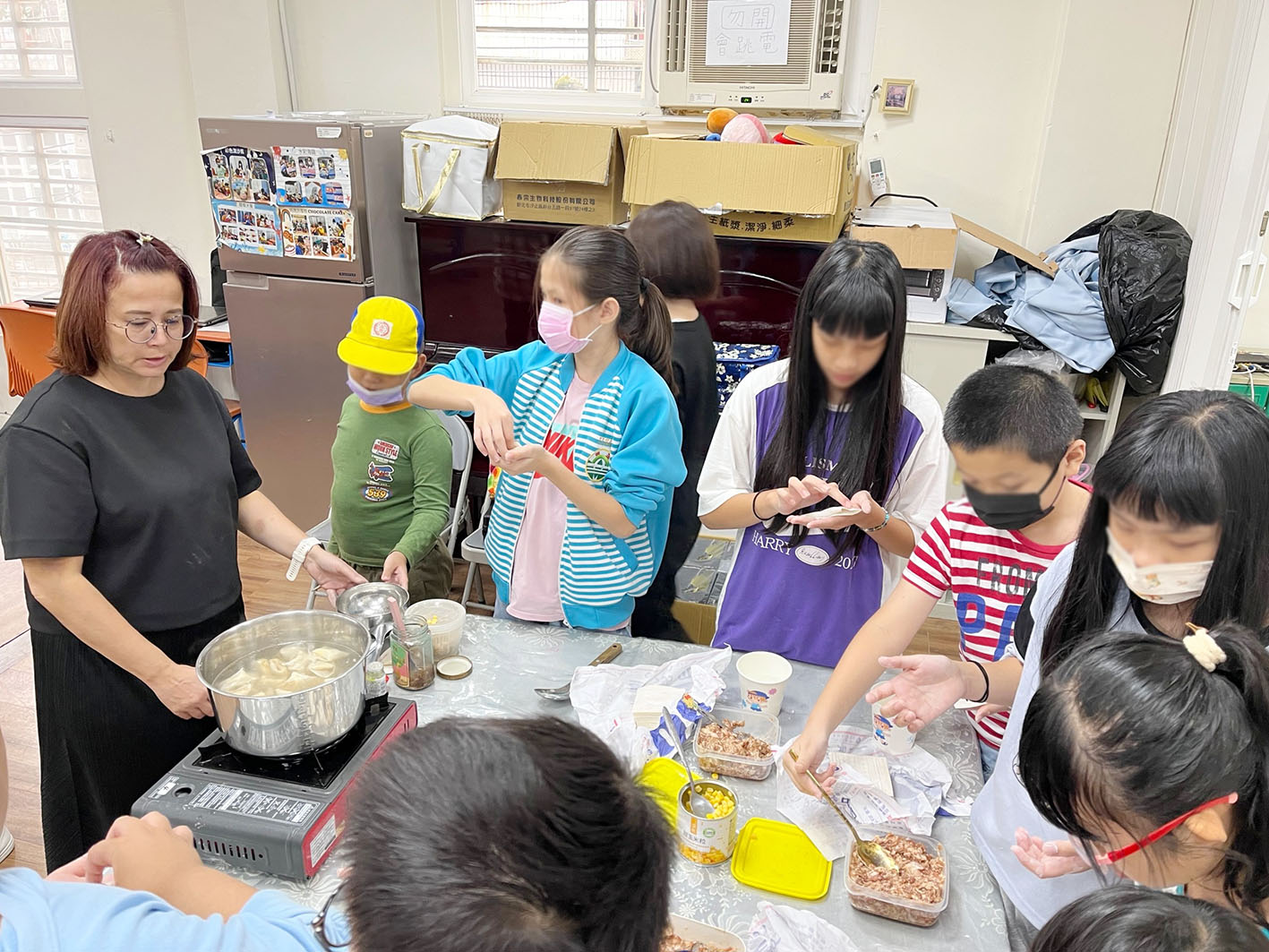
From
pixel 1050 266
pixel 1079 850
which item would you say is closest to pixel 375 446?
pixel 1079 850

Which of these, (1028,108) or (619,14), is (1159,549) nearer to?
(1028,108)

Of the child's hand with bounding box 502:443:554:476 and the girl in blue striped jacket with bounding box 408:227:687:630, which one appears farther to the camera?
the girl in blue striped jacket with bounding box 408:227:687:630

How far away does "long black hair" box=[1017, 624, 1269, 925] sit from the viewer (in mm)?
751

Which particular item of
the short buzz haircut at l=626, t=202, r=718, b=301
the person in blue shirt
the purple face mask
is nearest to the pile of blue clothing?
the short buzz haircut at l=626, t=202, r=718, b=301

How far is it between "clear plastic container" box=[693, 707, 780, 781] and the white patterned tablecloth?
0.02 meters

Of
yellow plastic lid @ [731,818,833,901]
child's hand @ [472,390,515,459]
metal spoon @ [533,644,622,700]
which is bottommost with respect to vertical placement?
yellow plastic lid @ [731,818,833,901]

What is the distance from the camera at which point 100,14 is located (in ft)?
14.1

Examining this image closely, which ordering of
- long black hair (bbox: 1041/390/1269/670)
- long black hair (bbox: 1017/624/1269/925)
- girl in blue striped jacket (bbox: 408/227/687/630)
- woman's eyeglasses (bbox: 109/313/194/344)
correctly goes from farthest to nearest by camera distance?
girl in blue striped jacket (bbox: 408/227/687/630), woman's eyeglasses (bbox: 109/313/194/344), long black hair (bbox: 1041/390/1269/670), long black hair (bbox: 1017/624/1269/925)

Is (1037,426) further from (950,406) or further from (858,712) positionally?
(858,712)

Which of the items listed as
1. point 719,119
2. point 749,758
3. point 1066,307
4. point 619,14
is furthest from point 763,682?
point 619,14

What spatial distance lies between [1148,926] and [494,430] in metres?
1.29

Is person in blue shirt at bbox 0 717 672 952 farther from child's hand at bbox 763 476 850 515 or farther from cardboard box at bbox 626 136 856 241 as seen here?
cardboard box at bbox 626 136 856 241

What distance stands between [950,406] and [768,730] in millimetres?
606

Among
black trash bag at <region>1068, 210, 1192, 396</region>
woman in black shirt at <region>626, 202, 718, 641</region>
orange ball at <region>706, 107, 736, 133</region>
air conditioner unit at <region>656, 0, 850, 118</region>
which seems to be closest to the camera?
woman in black shirt at <region>626, 202, 718, 641</region>
